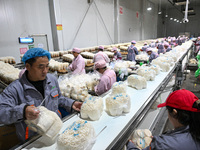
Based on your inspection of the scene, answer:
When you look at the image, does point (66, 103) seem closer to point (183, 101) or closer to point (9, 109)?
point (9, 109)

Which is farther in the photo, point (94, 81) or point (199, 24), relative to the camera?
point (199, 24)

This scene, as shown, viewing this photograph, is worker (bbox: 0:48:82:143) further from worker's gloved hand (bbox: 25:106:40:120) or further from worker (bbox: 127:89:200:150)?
worker (bbox: 127:89:200:150)

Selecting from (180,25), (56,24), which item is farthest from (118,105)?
(180,25)

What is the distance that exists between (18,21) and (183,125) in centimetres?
592

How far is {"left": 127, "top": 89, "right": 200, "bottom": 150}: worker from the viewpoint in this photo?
99 centimetres

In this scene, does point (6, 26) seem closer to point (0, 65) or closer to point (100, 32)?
point (0, 65)

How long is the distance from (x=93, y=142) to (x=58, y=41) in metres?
5.81

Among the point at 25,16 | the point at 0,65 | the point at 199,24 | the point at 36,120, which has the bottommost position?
the point at 36,120

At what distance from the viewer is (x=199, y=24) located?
66.5 feet

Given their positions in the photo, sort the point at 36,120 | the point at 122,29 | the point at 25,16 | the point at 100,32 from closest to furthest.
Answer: the point at 36,120 < the point at 25,16 < the point at 100,32 < the point at 122,29

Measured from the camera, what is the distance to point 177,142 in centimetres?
99

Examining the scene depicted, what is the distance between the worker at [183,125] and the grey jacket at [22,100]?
105cm

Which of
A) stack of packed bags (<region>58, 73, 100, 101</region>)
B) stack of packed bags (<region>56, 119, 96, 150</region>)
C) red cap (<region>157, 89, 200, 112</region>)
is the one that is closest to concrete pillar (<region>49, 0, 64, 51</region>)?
stack of packed bags (<region>58, 73, 100, 101</region>)

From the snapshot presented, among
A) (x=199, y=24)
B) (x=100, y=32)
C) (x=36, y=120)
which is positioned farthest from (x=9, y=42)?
(x=199, y=24)
